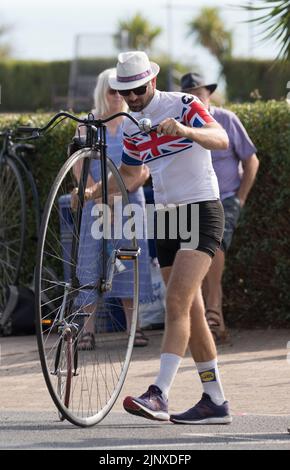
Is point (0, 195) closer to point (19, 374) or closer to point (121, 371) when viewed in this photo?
point (19, 374)

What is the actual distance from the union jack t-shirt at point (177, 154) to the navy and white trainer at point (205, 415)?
1.13 m

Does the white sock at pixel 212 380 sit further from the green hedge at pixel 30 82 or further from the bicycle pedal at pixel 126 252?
the green hedge at pixel 30 82

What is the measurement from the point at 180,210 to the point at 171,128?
2.02 feet

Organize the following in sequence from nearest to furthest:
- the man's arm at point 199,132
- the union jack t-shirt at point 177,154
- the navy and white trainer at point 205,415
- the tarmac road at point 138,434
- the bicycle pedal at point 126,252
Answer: the tarmac road at point 138,434, the man's arm at point 199,132, the union jack t-shirt at point 177,154, the navy and white trainer at point 205,415, the bicycle pedal at point 126,252

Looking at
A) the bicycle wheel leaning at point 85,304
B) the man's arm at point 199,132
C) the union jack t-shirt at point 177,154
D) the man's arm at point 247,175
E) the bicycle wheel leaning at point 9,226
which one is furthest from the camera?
the bicycle wheel leaning at point 9,226

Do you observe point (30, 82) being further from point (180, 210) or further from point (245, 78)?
point (180, 210)

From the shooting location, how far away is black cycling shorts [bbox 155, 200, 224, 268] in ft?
23.1

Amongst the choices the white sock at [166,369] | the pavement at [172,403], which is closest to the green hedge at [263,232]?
the pavement at [172,403]

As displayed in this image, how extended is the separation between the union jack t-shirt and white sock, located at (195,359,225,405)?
91 cm

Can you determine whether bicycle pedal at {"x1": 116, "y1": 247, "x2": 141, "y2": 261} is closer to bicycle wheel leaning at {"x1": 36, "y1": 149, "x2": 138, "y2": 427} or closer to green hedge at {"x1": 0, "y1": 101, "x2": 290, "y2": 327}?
bicycle wheel leaning at {"x1": 36, "y1": 149, "x2": 138, "y2": 427}

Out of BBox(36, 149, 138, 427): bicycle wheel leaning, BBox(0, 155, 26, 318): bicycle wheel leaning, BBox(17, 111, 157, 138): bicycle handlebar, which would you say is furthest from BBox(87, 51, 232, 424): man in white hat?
BBox(0, 155, 26, 318): bicycle wheel leaning

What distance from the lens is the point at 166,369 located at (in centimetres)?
702

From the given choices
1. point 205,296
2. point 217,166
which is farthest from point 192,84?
point 205,296

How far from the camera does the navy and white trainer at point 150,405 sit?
686cm
